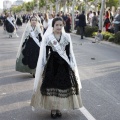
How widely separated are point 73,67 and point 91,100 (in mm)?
1529

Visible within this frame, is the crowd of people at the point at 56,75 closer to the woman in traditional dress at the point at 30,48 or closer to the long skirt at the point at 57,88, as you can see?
the long skirt at the point at 57,88

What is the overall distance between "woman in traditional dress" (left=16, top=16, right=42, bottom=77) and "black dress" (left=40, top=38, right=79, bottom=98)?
3873 millimetres

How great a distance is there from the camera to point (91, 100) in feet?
26.8

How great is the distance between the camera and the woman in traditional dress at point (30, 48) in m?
10.8

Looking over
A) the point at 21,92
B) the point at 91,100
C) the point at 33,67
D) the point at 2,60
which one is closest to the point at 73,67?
the point at 91,100

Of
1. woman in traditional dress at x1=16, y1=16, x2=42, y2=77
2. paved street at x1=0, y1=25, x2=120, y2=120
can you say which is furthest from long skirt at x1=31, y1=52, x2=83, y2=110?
woman in traditional dress at x1=16, y1=16, x2=42, y2=77

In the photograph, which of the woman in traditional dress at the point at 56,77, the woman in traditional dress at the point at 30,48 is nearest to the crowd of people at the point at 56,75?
the woman in traditional dress at the point at 56,77

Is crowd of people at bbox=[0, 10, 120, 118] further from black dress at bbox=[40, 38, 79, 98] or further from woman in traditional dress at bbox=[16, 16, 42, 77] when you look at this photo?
woman in traditional dress at bbox=[16, 16, 42, 77]

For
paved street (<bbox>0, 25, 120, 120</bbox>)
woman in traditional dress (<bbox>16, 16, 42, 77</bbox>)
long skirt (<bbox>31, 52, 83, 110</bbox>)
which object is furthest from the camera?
woman in traditional dress (<bbox>16, 16, 42, 77</bbox>)

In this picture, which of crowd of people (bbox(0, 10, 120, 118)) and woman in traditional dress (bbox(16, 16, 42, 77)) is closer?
crowd of people (bbox(0, 10, 120, 118))

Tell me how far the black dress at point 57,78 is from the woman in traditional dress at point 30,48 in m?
3.87

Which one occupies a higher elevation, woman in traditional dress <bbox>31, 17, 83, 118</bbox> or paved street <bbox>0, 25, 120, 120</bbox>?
woman in traditional dress <bbox>31, 17, 83, 118</bbox>

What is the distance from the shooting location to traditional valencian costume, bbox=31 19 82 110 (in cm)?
661

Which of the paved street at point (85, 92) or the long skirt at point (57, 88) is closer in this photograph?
the long skirt at point (57, 88)
